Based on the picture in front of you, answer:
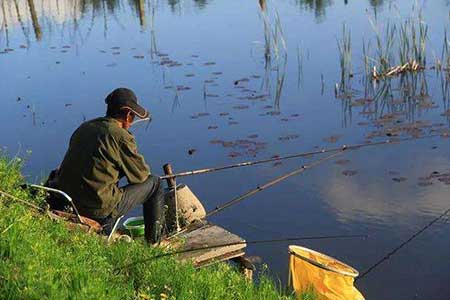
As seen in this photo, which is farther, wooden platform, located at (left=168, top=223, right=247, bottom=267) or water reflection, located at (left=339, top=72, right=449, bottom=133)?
water reflection, located at (left=339, top=72, right=449, bottom=133)

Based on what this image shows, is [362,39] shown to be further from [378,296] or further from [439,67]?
[378,296]

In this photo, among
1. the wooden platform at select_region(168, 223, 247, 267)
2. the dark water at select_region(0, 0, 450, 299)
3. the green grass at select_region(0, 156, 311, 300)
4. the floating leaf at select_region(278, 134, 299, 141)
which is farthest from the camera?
the floating leaf at select_region(278, 134, 299, 141)

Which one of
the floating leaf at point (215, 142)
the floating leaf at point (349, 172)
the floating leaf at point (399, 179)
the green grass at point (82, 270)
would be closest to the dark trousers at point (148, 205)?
the green grass at point (82, 270)

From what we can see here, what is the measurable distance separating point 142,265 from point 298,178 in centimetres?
410

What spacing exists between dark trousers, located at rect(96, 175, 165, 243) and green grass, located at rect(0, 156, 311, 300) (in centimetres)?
43

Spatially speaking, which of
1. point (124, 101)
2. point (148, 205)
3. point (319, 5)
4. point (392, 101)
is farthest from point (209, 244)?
point (319, 5)

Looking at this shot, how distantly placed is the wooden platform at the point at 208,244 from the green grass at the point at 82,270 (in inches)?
13.3

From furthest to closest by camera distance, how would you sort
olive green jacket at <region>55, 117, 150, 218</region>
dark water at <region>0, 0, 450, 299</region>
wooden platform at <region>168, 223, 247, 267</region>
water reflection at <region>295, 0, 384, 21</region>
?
water reflection at <region>295, 0, 384, 21</region>
dark water at <region>0, 0, 450, 299</region>
wooden platform at <region>168, 223, 247, 267</region>
olive green jacket at <region>55, 117, 150, 218</region>

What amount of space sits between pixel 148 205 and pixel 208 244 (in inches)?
21.1

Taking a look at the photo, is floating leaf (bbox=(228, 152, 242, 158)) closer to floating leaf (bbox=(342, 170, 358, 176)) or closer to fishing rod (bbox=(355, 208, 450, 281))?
floating leaf (bbox=(342, 170, 358, 176))

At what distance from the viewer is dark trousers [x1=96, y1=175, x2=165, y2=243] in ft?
16.5

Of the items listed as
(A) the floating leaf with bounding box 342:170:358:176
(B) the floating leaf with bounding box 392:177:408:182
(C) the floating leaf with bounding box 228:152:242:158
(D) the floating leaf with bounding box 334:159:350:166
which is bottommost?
(B) the floating leaf with bounding box 392:177:408:182

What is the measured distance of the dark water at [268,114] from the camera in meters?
6.79

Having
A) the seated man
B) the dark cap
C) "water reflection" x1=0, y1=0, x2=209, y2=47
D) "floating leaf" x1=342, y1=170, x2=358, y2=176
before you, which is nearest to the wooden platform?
the seated man
